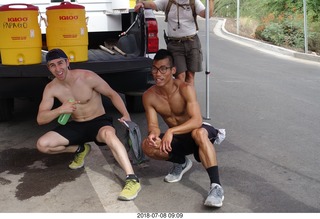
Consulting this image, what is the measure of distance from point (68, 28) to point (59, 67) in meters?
0.97

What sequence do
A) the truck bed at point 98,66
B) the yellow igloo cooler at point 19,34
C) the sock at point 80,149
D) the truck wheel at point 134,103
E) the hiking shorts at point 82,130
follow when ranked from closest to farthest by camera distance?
the hiking shorts at point 82,130 → the sock at point 80,149 → the yellow igloo cooler at point 19,34 → the truck bed at point 98,66 → the truck wheel at point 134,103

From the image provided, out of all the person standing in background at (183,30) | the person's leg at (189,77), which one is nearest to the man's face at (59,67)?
the person standing in background at (183,30)

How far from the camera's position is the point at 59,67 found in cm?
394

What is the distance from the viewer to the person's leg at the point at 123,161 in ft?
11.8

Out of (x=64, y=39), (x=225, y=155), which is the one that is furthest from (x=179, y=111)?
(x=64, y=39)

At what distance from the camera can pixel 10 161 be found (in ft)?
15.1

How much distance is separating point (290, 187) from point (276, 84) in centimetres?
506

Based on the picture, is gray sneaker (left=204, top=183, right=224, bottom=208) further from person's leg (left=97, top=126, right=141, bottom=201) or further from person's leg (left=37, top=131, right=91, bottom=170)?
person's leg (left=37, top=131, right=91, bottom=170)

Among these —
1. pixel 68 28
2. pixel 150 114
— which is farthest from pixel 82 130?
pixel 68 28

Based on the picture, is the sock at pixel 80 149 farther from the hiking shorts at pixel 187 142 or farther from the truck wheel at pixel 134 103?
the truck wheel at pixel 134 103

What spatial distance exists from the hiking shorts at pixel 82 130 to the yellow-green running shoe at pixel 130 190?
567mm

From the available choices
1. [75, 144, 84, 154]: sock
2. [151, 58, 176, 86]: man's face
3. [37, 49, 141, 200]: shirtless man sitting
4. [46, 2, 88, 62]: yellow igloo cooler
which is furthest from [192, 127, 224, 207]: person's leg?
[46, 2, 88, 62]: yellow igloo cooler

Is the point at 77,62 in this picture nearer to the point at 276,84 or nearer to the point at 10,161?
the point at 10,161

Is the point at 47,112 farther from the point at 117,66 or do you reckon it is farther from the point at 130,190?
the point at 117,66
